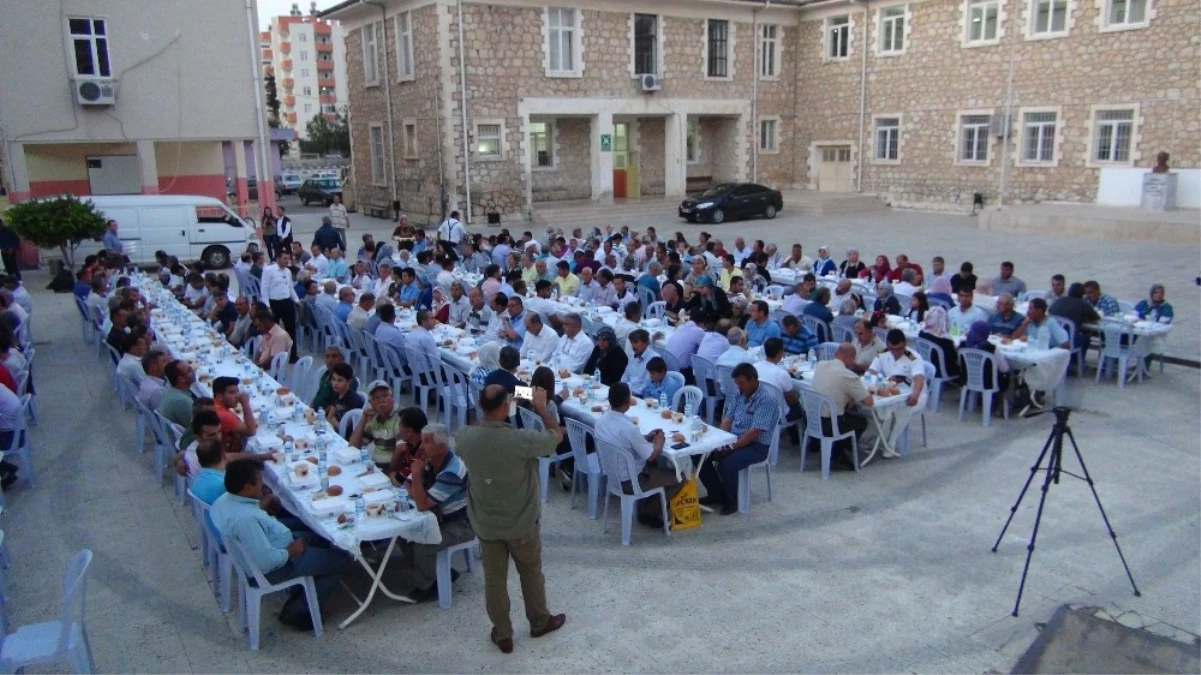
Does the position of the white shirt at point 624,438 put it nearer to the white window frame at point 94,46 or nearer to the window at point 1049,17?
the white window frame at point 94,46

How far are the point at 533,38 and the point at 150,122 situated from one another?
11.6 metres

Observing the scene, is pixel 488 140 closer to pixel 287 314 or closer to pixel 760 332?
pixel 287 314

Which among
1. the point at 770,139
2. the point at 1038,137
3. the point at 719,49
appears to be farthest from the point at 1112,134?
the point at 719,49

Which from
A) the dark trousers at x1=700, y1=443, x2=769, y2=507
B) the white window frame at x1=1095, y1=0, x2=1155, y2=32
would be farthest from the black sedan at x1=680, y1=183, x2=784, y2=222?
the dark trousers at x1=700, y1=443, x2=769, y2=507

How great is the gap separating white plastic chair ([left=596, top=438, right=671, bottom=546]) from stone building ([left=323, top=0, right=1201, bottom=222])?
21.7 metres

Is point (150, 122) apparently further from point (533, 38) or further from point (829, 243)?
point (829, 243)

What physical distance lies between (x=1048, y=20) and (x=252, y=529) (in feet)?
92.9

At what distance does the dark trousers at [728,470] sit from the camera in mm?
7258

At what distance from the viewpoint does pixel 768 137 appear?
34.0 metres

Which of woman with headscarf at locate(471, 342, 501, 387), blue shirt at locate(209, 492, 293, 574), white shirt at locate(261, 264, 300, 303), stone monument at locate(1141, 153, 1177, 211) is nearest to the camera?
blue shirt at locate(209, 492, 293, 574)

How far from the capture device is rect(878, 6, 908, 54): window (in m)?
30.2

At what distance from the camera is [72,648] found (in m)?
4.70

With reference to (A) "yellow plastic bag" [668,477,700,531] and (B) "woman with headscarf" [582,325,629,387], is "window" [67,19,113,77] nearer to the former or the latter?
(B) "woman with headscarf" [582,325,629,387]

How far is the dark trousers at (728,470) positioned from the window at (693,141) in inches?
1087
